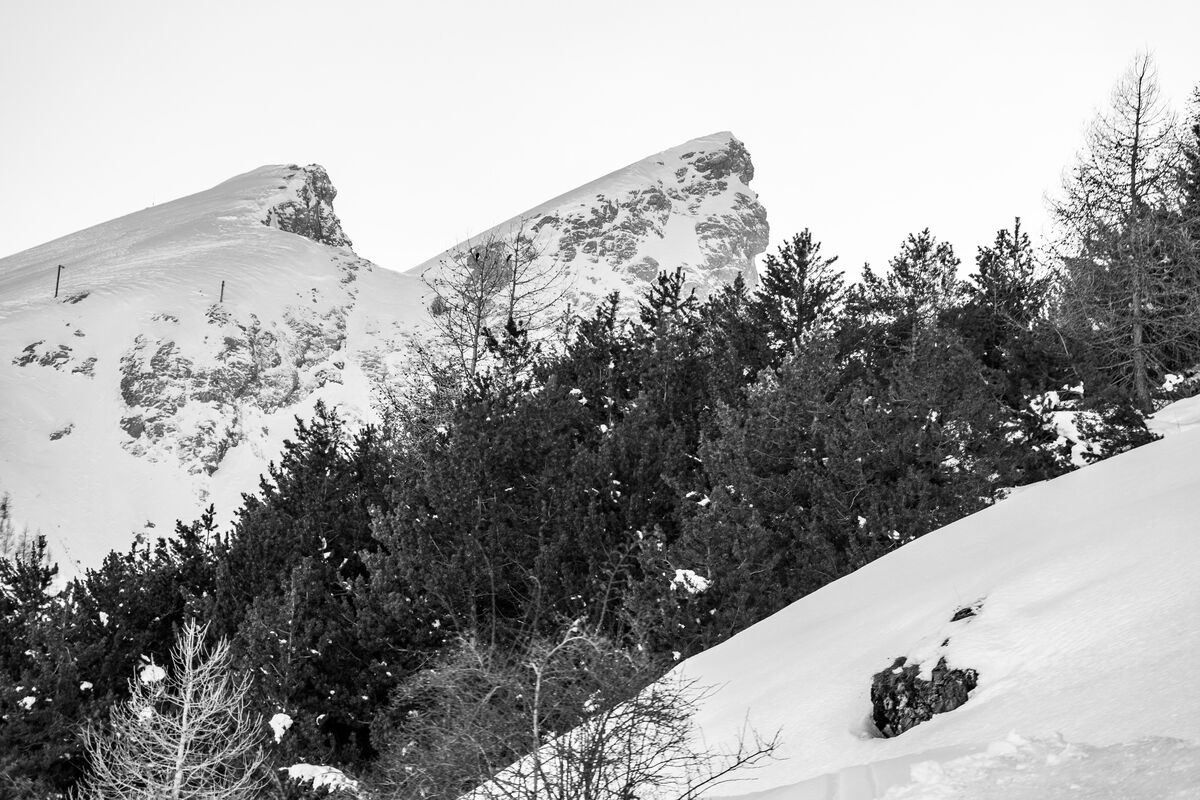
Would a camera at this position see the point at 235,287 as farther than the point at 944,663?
Yes

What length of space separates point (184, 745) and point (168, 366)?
5050 cm

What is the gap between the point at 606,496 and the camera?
53.2 feet

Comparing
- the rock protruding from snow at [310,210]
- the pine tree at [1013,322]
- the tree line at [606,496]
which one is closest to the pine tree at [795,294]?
the tree line at [606,496]

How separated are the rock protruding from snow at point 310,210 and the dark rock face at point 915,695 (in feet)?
317

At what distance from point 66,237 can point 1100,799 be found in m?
111

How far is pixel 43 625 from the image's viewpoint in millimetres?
14227

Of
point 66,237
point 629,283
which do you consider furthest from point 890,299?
point 629,283

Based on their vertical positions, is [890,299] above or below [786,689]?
above

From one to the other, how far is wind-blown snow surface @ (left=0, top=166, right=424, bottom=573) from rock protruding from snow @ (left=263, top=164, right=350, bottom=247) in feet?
37.9

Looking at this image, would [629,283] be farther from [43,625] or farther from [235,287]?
[43,625]

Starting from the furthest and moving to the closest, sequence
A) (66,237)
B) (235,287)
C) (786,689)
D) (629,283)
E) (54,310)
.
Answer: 1. (629,283)
2. (66,237)
3. (235,287)
4. (54,310)
5. (786,689)

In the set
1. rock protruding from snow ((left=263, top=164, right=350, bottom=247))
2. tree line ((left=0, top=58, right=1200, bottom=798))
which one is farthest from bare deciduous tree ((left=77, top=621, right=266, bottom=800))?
rock protruding from snow ((left=263, top=164, right=350, bottom=247))

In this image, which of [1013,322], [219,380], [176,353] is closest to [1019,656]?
[1013,322]

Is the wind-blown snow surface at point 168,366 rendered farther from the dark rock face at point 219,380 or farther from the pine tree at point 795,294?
the pine tree at point 795,294
